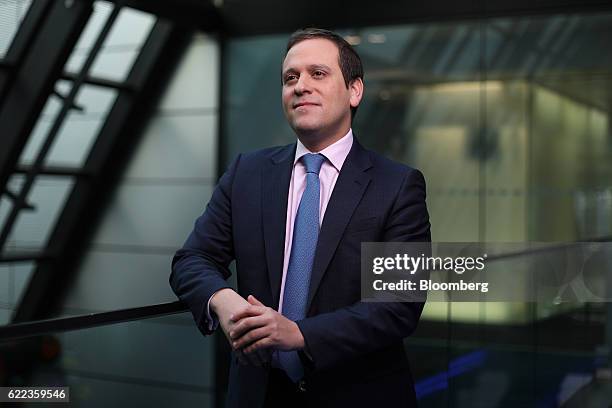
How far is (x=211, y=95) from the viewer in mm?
7461

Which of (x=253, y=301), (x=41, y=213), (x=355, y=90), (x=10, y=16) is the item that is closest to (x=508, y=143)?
(x=10, y=16)

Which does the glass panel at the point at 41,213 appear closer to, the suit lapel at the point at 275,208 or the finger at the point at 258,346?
the suit lapel at the point at 275,208

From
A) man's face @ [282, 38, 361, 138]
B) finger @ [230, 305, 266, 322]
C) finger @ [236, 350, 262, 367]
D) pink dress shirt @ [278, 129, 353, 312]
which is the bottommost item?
finger @ [236, 350, 262, 367]

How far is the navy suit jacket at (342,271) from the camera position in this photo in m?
2.02

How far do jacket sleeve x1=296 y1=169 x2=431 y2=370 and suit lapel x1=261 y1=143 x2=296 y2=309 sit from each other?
209mm

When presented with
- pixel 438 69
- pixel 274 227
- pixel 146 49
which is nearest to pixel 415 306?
pixel 274 227

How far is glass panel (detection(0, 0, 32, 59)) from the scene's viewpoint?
5938 mm

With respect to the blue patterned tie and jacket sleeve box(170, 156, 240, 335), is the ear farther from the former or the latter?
jacket sleeve box(170, 156, 240, 335)

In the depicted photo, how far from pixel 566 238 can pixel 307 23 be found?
108 inches

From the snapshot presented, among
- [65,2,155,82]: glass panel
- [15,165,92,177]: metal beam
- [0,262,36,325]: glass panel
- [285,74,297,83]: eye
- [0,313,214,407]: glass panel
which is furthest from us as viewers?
[0,262,36,325]: glass panel

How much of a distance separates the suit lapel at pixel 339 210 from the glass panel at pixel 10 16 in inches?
179

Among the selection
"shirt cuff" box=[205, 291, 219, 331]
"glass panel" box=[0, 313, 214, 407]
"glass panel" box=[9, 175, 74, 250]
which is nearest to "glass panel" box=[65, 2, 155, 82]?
"glass panel" box=[9, 175, 74, 250]

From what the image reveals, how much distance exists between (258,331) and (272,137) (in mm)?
5484

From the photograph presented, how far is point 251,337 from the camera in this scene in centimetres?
186
